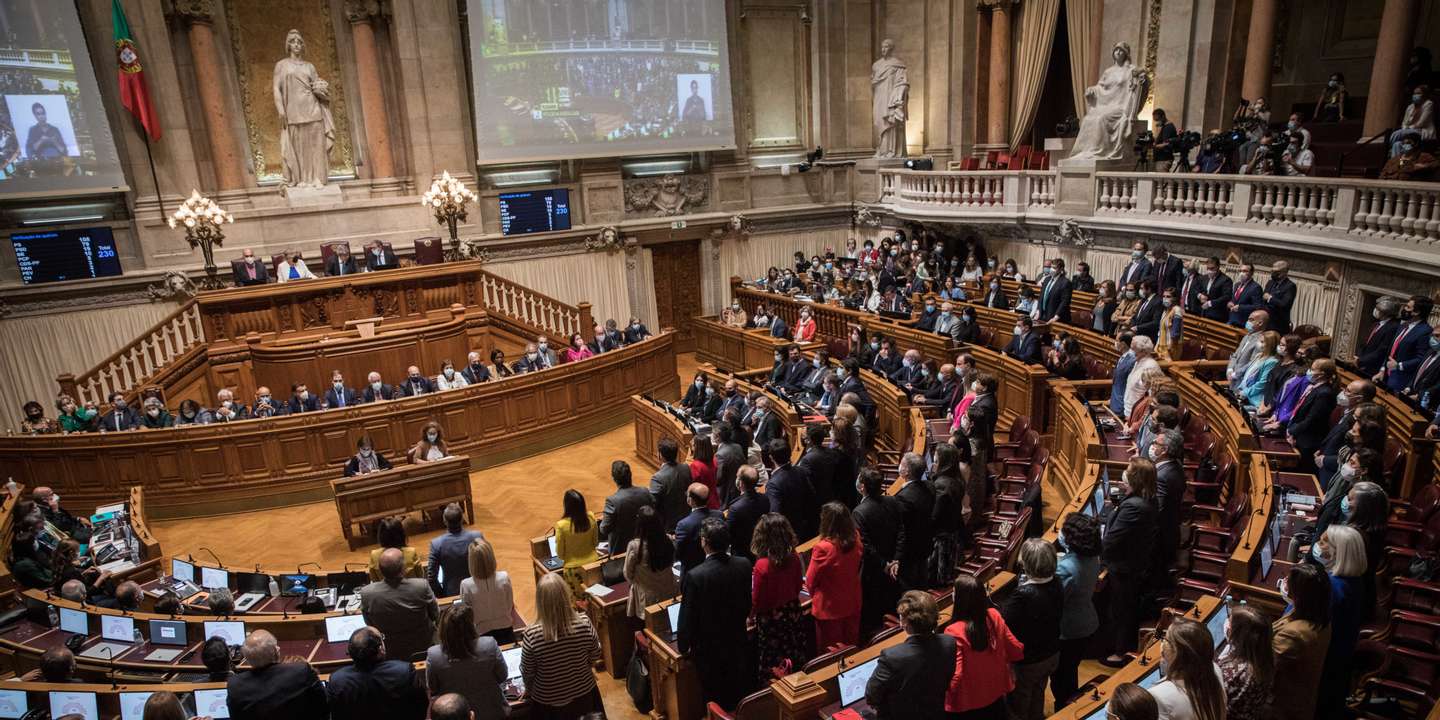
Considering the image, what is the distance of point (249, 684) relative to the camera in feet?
11.3

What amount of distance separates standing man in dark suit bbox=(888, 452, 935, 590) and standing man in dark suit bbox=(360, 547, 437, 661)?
8.51 feet

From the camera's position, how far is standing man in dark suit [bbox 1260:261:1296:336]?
28.0 feet

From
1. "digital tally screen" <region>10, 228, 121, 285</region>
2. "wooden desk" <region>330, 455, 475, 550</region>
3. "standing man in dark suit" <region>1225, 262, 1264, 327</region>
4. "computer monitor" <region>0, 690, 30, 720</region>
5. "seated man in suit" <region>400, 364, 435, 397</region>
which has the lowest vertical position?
"wooden desk" <region>330, 455, 475, 550</region>

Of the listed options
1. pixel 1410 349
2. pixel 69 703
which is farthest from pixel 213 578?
pixel 1410 349

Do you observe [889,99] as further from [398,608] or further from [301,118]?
[398,608]

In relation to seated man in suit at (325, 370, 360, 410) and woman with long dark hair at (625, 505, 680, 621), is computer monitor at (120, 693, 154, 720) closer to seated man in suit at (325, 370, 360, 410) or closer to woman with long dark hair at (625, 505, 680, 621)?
woman with long dark hair at (625, 505, 680, 621)

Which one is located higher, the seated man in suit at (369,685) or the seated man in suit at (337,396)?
the seated man in suit at (369,685)

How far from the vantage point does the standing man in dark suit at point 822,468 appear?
18.9 ft

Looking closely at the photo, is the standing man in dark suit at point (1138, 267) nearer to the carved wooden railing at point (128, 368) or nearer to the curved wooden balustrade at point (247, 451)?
the curved wooden balustrade at point (247, 451)

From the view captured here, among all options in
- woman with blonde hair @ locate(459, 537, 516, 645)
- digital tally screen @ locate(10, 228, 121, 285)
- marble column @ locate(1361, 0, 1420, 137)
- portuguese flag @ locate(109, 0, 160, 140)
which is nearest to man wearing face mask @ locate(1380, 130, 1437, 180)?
marble column @ locate(1361, 0, 1420, 137)

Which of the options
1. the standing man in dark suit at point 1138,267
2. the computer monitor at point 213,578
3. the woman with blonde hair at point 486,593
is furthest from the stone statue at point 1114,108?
the computer monitor at point 213,578

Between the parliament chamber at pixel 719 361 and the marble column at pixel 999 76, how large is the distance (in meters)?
0.10

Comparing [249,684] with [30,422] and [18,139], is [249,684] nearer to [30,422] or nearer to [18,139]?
[30,422]

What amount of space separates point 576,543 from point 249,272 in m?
9.39
